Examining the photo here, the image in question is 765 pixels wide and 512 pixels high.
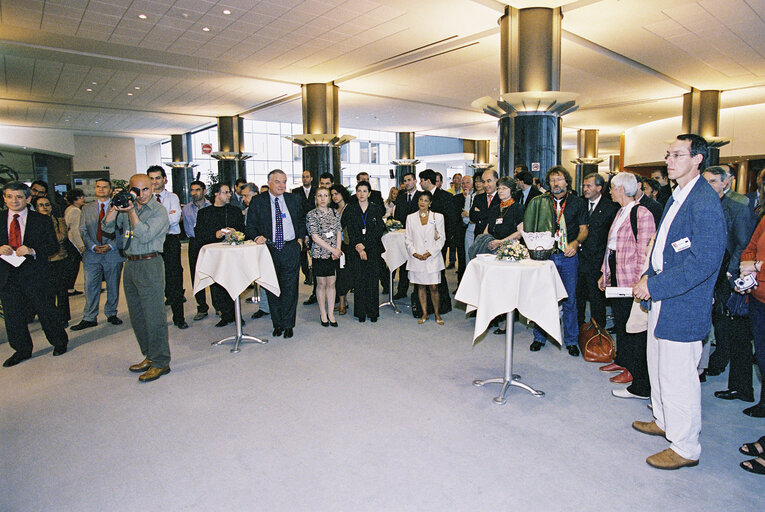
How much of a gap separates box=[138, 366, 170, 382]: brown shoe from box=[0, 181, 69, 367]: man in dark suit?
1.45m

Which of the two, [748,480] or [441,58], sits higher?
[441,58]

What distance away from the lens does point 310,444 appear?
9.70ft

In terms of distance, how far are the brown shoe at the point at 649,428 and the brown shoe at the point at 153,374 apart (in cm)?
378

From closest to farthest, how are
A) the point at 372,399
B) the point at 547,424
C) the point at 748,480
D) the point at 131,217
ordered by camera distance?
the point at 748,480 → the point at 547,424 → the point at 372,399 → the point at 131,217

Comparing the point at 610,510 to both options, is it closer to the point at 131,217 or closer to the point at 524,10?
the point at 131,217

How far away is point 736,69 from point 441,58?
749 cm

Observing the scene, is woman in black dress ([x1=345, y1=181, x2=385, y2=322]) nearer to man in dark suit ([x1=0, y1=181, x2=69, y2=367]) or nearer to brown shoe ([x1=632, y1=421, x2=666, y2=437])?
man in dark suit ([x1=0, y1=181, x2=69, y2=367])

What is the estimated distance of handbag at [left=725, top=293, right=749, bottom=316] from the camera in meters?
3.27

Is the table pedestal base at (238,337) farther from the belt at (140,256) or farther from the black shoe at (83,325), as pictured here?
the black shoe at (83,325)

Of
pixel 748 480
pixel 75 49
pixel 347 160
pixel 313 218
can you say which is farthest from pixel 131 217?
pixel 347 160

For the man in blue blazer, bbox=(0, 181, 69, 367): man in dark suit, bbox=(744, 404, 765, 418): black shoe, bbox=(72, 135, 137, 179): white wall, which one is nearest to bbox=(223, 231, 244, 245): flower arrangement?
bbox=(0, 181, 69, 367): man in dark suit

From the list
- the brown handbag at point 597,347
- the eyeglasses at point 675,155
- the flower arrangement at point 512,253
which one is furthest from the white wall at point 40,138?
the eyeglasses at point 675,155

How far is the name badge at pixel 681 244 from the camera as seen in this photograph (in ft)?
7.99

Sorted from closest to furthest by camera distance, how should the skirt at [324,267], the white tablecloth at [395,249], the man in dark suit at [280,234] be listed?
the man in dark suit at [280,234]
the skirt at [324,267]
the white tablecloth at [395,249]
